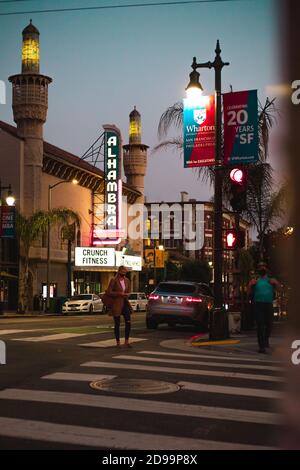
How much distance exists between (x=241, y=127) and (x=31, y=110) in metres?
32.1

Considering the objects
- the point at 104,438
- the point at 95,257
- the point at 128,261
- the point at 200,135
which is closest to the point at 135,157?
the point at 128,261

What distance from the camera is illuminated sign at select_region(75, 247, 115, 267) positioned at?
47062mm

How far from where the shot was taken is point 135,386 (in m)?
7.94

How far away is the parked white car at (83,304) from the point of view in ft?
126

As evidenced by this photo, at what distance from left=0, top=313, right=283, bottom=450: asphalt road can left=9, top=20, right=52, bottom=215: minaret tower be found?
3186 cm

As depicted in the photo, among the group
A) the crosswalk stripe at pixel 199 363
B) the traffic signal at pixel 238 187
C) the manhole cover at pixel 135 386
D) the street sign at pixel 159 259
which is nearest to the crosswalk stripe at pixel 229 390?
the manhole cover at pixel 135 386

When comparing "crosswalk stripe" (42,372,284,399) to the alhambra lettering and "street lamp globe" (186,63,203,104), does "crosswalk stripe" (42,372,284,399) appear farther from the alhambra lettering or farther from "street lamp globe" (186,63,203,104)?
the alhambra lettering

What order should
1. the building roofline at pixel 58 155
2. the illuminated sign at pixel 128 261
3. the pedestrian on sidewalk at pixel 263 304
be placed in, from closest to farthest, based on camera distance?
the pedestrian on sidewalk at pixel 263 304 < the building roofline at pixel 58 155 < the illuminated sign at pixel 128 261

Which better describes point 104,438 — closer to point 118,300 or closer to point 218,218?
point 118,300

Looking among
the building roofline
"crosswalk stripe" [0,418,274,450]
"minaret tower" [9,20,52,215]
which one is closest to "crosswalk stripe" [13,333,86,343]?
"crosswalk stripe" [0,418,274,450]

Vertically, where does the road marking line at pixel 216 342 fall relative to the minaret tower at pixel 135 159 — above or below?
A: below

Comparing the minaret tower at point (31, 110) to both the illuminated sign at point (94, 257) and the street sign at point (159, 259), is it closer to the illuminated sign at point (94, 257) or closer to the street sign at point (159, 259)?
the illuminated sign at point (94, 257)

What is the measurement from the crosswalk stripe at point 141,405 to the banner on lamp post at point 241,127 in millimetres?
8066
